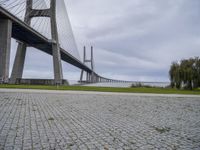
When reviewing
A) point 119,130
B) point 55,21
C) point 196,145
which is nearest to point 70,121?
point 119,130

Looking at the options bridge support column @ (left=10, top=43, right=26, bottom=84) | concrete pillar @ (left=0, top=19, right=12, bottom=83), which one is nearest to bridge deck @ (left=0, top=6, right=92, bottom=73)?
concrete pillar @ (left=0, top=19, right=12, bottom=83)

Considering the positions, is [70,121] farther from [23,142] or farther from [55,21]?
[55,21]

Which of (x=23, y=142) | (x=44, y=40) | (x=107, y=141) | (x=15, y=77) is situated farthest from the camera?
(x=15, y=77)

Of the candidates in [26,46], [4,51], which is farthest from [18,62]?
[4,51]

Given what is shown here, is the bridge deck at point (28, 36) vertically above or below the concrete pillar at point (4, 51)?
above

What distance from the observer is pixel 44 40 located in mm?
29969

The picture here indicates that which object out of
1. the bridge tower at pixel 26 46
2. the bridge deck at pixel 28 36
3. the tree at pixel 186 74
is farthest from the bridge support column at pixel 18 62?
the tree at pixel 186 74

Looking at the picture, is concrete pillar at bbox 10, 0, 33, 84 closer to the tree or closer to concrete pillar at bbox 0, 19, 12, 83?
concrete pillar at bbox 0, 19, 12, 83

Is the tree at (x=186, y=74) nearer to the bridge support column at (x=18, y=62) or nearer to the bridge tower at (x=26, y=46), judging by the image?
the bridge tower at (x=26, y=46)

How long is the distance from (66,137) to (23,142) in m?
0.69

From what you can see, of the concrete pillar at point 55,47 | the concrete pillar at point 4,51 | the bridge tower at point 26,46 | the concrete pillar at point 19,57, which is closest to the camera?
the concrete pillar at point 4,51

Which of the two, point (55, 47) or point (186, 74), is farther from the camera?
point (55, 47)

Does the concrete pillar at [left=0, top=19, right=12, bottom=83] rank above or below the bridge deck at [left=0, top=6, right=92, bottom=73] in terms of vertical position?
below

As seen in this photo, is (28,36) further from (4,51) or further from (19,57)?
(19,57)
